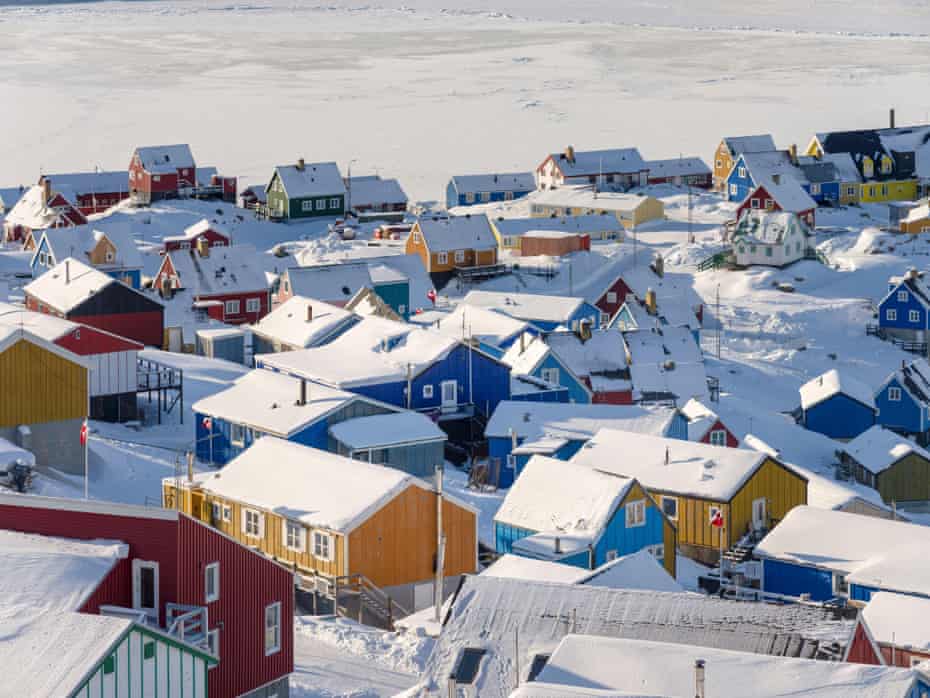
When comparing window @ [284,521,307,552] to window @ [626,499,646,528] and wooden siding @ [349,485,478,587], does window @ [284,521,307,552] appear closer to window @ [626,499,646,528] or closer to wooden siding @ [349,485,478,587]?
wooden siding @ [349,485,478,587]

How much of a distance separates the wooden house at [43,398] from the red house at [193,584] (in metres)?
12.9

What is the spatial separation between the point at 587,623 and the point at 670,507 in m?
15.8

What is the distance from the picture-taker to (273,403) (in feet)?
132

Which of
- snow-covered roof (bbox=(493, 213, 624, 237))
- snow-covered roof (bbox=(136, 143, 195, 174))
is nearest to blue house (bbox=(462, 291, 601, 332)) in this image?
snow-covered roof (bbox=(493, 213, 624, 237))

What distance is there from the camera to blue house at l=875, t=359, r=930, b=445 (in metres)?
54.9

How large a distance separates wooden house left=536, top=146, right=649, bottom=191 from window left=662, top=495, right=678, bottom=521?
60532mm

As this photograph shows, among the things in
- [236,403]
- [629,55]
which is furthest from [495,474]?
[629,55]

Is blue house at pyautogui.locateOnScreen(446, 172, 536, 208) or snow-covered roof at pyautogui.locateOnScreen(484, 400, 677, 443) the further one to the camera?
blue house at pyautogui.locateOnScreen(446, 172, 536, 208)

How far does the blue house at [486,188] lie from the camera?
94.4 meters

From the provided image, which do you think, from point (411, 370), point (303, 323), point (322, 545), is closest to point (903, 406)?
point (411, 370)

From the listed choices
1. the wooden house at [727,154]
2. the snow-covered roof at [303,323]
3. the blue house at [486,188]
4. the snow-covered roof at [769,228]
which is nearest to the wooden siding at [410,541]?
the snow-covered roof at [303,323]

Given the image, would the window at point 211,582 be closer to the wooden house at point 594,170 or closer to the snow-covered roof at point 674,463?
the snow-covered roof at point 674,463

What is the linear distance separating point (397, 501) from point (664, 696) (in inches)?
490

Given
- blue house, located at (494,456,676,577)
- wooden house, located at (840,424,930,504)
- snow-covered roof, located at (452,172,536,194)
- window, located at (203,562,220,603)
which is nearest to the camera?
window, located at (203,562,220,603)
